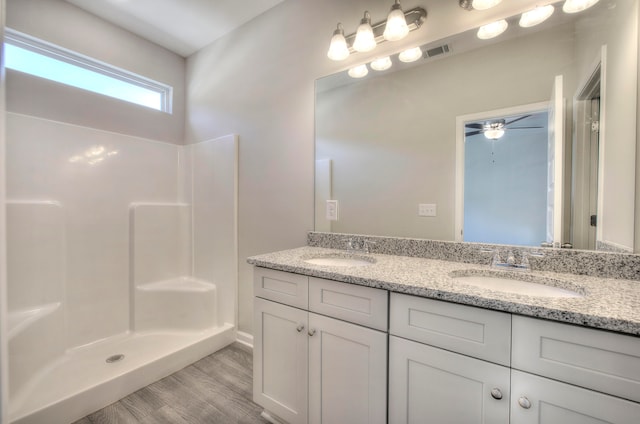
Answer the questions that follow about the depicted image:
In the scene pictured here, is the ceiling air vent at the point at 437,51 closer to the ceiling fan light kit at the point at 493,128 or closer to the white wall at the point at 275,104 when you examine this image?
the white wall at the point at 275,104

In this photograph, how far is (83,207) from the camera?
2115 millimetres

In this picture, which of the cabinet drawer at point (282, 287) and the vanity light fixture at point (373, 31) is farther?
the vanity light fixture at point (373, 31)

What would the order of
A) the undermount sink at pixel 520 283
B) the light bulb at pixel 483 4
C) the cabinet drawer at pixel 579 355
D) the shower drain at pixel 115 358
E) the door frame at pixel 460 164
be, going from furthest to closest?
1. the shower drain at pixel 115 358
2. the door frame at pixel 460 164
3. the light bulb at pixel 483 4
4. the undermount sink at pixel 520 283
5. the cabinet drawer at pixel 579 355

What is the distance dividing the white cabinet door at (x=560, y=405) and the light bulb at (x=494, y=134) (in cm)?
106

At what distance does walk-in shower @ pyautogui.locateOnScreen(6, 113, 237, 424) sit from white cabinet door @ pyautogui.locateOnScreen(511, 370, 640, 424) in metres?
2.03

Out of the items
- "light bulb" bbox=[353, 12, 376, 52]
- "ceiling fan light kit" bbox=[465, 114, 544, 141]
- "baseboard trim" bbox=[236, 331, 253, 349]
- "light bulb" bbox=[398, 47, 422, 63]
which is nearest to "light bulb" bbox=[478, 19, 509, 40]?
"light bulb" bbox=[398, 47, 422, 63]

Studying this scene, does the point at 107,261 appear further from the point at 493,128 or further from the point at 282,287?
the point at 493,128

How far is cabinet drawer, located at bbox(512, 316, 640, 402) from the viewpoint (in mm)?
678

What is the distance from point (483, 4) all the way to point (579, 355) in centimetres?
147

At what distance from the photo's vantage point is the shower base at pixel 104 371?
1468mm

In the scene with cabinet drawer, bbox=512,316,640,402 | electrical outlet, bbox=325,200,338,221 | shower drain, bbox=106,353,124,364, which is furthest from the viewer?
shower drain, bbox=106,353,124,364

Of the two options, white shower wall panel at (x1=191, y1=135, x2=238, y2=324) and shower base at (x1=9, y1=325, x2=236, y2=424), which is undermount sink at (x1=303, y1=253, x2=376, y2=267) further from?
shower base at (x1=9, y1=325, x2=236, y2=424)

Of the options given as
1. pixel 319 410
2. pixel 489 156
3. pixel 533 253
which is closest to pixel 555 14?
pixel 489 156

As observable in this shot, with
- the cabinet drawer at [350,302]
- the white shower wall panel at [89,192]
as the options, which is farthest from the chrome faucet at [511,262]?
the white shower wall panel at [89,192]
